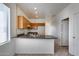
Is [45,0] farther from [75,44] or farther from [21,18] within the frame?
[21,18]

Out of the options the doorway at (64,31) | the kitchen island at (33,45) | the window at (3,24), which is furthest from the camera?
the doorway at (64,31)

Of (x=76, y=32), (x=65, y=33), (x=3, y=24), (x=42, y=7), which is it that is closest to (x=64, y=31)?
(x=65, y=33)

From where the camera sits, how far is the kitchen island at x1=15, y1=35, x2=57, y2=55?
17.6ft

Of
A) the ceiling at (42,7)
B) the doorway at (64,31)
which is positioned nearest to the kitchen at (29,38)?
the ceiling at (42,7)

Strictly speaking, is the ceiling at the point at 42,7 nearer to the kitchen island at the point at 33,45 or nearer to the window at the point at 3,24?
the window at the point at 3,24

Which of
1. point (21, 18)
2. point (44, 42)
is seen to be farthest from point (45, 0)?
point (21, 18)

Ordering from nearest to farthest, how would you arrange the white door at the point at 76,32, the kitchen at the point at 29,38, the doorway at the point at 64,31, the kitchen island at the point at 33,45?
the kitchen at the point at 29,38 → the white door at the point at 76,32 → the kitchen island at the point at 33,45 → the doorway at the point at 64,31

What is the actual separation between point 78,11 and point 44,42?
2.03m

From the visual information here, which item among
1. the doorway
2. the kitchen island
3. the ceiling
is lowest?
the kitchen island

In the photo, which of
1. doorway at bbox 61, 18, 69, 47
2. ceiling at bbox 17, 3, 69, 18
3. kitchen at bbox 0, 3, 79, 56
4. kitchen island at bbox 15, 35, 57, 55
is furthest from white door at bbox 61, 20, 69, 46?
kitchen island at bbox 15, 35, 57, 55

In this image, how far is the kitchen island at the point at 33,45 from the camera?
5363 mm

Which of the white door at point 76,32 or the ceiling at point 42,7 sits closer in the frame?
the white door at point 76,32

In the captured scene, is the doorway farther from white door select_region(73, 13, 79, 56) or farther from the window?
the window

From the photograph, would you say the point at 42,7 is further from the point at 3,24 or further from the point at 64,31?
the point at 3,24
